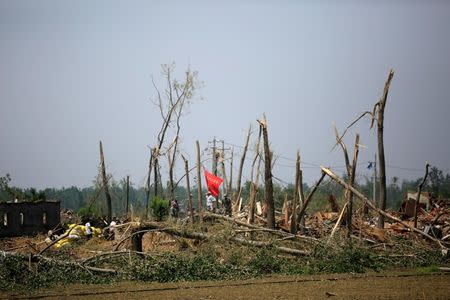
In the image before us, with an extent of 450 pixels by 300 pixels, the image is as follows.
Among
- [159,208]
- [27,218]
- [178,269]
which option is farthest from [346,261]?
[27,218]

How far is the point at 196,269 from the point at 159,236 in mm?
3701

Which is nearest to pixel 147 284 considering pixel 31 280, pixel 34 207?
pixel 31 280

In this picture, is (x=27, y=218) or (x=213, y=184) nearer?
(x=213, y=184)

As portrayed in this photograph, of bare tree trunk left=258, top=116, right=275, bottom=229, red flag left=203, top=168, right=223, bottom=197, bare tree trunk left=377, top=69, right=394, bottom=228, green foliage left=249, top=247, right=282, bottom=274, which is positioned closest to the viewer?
green foliage left=249, top=247, right=282, bottom=274

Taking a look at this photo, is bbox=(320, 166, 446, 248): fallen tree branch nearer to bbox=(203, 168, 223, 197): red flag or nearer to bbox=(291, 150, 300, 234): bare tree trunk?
bbox=(291, 150, 300, 234): bare tree trunk

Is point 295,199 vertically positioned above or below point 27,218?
above

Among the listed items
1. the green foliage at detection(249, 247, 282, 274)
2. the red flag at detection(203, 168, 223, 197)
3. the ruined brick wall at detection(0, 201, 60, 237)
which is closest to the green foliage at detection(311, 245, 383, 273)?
the green foliage at detection(249, 247, 282, 274)

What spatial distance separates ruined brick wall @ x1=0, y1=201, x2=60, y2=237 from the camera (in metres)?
23.6

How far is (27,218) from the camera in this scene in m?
23.9

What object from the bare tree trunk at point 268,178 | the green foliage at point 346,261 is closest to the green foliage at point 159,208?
the bare tree trunk at point 268,178

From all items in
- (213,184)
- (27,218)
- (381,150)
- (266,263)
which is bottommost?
(266,263)

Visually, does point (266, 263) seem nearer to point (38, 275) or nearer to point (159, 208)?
point (38, 275)

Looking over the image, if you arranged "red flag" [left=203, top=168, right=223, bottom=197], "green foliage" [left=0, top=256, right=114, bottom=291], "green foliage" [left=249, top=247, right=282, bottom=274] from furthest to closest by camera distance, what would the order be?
"red flag" [left=203, top=168, right=223, bottom=197] → "green foliage" [left=249, top=247, right=282, bottom=274] → "green foliage" [left=0, top=256, right=114, bottom=291]

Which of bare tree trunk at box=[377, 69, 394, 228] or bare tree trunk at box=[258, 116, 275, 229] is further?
bare tree trunk at box=[377, 69, 394, 228]
